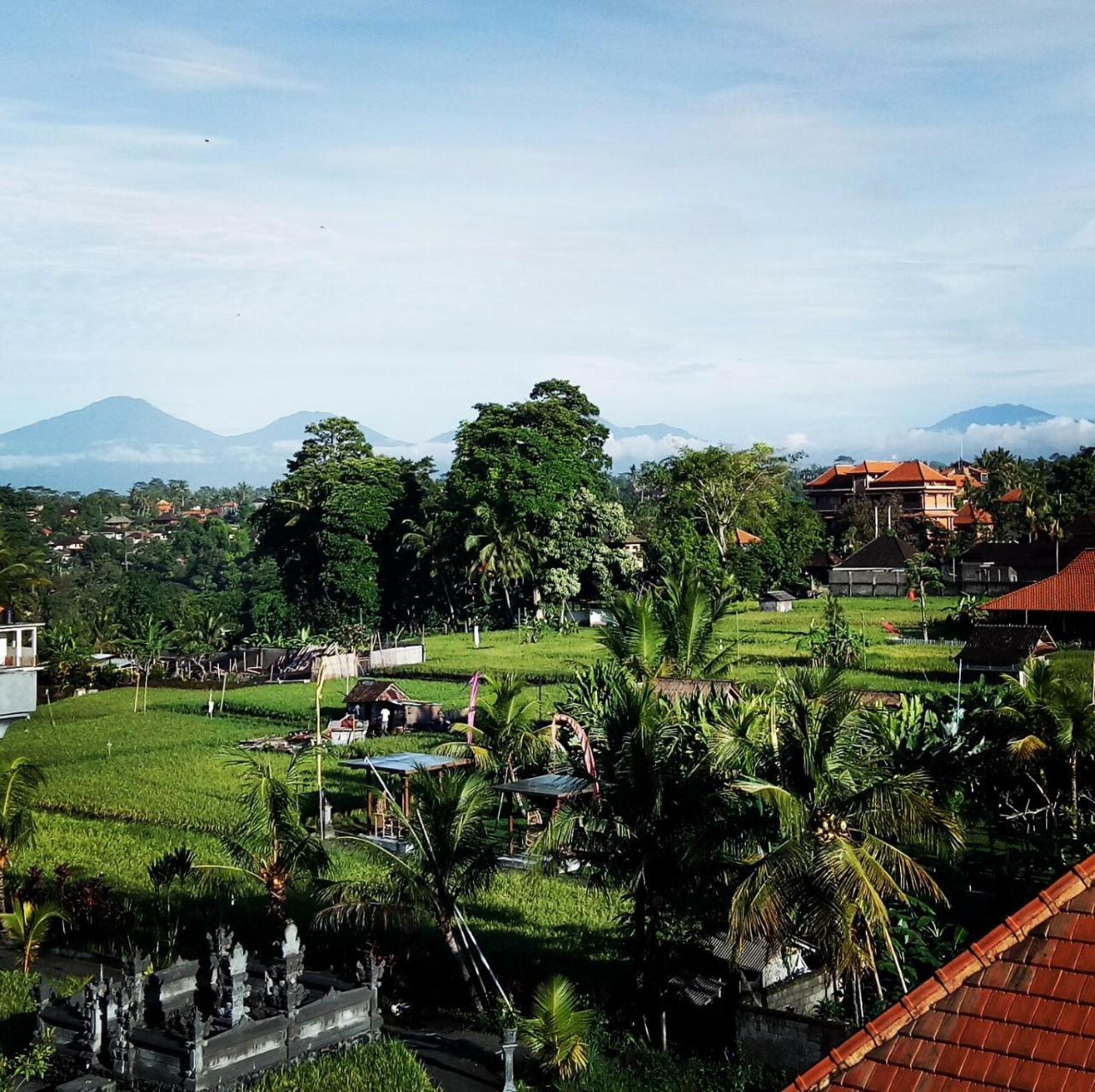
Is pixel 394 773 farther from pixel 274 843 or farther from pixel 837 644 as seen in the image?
pixel 837 644

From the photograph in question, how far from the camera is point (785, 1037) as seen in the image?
11.7 metres

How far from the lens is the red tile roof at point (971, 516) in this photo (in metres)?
71.7

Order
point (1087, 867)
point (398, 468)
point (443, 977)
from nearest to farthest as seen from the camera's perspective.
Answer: point (1087, 867) < point (443, 977) < point (398, 468)

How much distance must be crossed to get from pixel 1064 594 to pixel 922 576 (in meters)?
12.8

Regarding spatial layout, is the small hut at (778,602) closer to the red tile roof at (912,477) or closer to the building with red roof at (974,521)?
the building with red roof at (974,521)

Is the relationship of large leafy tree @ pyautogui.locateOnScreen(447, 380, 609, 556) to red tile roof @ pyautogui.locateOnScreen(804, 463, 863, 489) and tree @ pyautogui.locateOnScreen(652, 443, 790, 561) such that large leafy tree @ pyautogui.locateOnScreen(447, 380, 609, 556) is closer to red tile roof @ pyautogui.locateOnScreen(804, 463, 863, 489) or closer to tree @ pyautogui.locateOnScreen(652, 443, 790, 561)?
tree @ pyautogui.locateOnScreen(652, 443, 790, 561)

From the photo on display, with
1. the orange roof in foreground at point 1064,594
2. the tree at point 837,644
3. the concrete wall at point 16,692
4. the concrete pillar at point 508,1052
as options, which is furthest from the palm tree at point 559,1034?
the orange roof in foreground at point 1064,594

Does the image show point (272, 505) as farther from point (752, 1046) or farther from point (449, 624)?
point (752, 1046)

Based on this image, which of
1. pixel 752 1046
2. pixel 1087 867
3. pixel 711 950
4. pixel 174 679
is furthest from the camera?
pixel 174 679

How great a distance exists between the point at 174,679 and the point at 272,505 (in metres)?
15.5

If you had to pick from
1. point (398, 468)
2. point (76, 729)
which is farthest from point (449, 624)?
point (76, 729)

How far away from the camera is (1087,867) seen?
562 centimetres

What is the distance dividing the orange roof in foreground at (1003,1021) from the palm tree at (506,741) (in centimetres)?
1566

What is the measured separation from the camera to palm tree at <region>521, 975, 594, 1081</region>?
12008 millimetres
